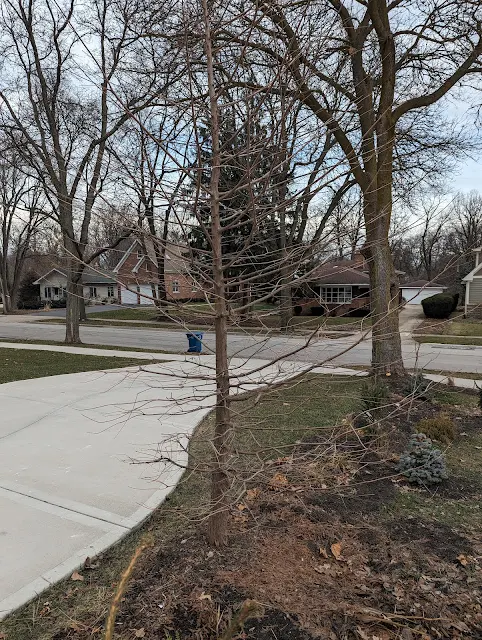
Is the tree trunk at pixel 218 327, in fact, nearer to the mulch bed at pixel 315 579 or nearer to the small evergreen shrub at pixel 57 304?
A: the mulch bed at pixel 315 579

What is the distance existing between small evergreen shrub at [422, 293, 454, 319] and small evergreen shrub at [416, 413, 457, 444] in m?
22.1

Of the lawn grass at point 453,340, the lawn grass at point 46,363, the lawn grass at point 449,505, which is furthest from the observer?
the lawn grass at point 453,340

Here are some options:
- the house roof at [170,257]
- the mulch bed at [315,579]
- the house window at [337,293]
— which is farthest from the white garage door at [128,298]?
the house window at [337,293]

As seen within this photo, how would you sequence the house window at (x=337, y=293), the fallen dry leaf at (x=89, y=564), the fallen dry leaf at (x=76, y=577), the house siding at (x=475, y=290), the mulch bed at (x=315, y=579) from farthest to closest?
the house window at (x=337, y=293) → the house siding at (x=475, y=290) → the fallen dry leaf at (x=89, y=564) → the fallen dry leaf at (x=76, y=577) → the mulch bed at (x=315, y=579)

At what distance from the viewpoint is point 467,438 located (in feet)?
17.9

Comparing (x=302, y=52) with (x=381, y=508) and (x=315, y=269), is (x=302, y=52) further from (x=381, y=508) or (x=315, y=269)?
(x=381, y=508)

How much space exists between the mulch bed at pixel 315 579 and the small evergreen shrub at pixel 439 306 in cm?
2469

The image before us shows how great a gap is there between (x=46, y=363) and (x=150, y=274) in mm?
9416

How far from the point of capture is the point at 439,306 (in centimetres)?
2592

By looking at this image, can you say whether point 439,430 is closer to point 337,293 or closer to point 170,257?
point 170,257

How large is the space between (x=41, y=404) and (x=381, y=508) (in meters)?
5.33

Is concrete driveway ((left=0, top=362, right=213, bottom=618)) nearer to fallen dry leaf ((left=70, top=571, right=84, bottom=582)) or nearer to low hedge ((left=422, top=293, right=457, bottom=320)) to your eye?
fallen dry leaf ((left=70, top=571, right=84, bottom=582))

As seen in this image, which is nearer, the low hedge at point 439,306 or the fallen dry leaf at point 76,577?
the fallen dry leaf at point 76,577

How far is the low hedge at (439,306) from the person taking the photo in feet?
85.0
